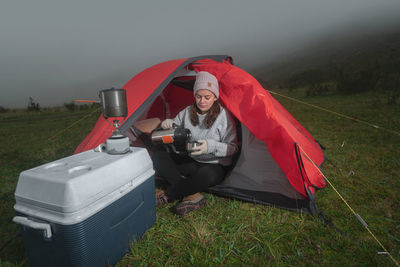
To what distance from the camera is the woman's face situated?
71.2 inches

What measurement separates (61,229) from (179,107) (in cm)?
233

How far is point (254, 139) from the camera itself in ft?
6.66

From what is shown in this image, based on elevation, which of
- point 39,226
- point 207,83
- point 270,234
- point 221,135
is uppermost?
point 207,83

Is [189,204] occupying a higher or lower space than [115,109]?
lower

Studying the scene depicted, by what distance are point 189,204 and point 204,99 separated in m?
0.85

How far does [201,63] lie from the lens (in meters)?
2.10

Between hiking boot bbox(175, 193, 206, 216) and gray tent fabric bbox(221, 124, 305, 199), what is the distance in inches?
13.6

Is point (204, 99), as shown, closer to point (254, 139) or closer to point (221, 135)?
point (221, 135)

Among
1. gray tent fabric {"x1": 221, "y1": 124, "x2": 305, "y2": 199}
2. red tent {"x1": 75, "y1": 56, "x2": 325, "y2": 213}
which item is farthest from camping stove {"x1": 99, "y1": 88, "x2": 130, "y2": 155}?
gray tent fabric {"x1": 221, "y1": 124, "x2": 305, "y2": 199}

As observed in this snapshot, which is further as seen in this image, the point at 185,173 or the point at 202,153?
the point at 185,173

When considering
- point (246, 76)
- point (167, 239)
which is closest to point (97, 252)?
point (167, 239)

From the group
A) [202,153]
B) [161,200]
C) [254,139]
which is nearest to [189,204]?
[161,200]

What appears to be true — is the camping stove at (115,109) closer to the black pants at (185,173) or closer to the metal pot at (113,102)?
the metal pot at (113,102)

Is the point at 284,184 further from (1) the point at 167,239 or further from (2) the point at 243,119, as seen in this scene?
(1) the point at 167,239
